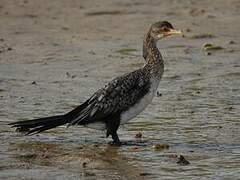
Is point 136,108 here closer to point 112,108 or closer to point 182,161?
point 112,108

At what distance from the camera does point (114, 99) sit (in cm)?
995

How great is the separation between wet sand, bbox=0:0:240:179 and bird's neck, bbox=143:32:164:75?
2.29ft

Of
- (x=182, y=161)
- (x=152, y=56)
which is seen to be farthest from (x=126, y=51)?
(x=182, y=161)

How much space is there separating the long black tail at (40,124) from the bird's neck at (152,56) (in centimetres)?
113

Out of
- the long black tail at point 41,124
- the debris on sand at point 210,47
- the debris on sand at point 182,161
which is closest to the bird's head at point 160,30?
the long black tail at point 41,124

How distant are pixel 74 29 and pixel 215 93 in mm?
5325

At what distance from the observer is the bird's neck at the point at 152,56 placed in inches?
404

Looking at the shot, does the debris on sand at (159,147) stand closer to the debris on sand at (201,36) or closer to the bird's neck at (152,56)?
the bird's neck at (152,56)

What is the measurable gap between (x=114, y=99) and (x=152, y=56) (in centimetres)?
75

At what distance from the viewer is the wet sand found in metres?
8.91

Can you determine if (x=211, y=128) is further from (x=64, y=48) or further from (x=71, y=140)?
(x=64, y=48)

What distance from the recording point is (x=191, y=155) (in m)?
9.21

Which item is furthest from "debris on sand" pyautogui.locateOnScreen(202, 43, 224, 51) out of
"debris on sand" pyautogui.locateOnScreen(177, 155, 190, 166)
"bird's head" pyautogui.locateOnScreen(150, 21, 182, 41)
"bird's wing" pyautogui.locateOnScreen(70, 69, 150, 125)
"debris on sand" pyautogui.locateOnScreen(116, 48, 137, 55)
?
"debris on sand" pyautogui.locateOnScreen(177, 155, 190, 166)

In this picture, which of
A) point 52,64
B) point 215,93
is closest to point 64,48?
point 52,64
